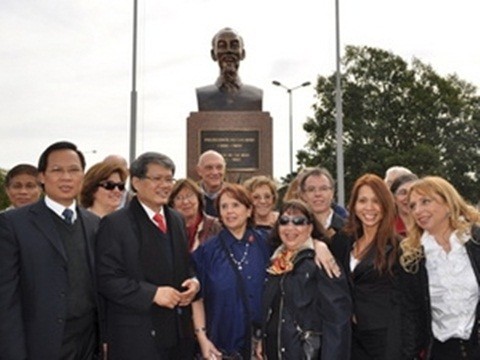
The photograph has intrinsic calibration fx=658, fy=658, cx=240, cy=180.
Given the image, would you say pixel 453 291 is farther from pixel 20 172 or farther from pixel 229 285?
pixel 20 172

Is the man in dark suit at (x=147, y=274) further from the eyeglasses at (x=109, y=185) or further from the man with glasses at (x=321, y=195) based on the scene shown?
the man with glasses at (x=321, y=195)

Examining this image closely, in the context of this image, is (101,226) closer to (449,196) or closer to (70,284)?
(70,284)

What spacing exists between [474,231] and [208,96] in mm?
7976

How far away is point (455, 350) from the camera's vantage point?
437cm

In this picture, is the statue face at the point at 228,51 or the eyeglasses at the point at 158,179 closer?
the eyeglasses at the point at 158,179

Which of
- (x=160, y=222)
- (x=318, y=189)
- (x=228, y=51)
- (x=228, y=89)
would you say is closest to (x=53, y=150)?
(x=160, y=222)

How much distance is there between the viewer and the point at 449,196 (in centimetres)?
455

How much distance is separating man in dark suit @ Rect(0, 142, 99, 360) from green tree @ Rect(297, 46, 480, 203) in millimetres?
29321

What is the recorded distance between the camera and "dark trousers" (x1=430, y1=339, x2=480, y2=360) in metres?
4.33

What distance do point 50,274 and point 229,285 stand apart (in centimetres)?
130

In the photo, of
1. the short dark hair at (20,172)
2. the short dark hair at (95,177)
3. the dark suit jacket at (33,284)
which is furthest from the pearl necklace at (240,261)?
the short dark hair at (20,172)

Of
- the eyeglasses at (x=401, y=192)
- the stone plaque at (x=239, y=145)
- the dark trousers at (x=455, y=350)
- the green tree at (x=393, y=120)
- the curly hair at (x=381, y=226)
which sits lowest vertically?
the dark trousers at (x=455, y=350)

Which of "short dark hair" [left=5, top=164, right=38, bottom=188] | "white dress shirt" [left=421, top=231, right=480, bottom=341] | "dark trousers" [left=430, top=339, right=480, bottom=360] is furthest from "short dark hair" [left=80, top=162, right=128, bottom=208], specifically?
"dark trousers" [left=430, top=339, right=480, bottom=360]

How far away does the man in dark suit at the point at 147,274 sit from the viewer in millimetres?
4363
